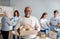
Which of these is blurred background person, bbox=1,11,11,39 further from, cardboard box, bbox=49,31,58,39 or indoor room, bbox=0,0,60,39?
cardboard box, bbox=49,31,58,39

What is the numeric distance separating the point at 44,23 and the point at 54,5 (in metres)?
2.29

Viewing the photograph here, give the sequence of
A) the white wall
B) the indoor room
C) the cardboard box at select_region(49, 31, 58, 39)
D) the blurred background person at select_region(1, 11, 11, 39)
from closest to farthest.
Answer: the indoor room
the cardboard box at select_region(49, 31, 58, 39)
the blurred background person at select_region(1, 11, 11, 39)
the white wall

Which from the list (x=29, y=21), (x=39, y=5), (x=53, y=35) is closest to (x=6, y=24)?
(x=53, y=35)

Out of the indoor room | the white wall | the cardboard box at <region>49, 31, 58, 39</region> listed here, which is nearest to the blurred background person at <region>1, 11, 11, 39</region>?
the indoor room

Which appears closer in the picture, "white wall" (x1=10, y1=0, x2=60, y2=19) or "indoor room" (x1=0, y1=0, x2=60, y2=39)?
"indoor room" (x1=0, y1=0, x2=60, y2=39)

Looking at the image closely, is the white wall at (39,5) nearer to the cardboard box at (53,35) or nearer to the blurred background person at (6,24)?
the blurred background person at (6,24)

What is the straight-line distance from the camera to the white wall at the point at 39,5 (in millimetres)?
6141

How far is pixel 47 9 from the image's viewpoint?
6.17m

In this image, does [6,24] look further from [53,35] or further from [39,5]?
[39,5]

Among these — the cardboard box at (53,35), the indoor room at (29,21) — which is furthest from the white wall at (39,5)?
the cardboard box at (53,35)

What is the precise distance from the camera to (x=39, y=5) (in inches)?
246

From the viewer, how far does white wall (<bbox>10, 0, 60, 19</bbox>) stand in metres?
6.14

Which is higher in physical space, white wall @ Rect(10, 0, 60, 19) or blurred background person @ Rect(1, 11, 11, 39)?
white wall @ Rect(10, 0, 60, 19)

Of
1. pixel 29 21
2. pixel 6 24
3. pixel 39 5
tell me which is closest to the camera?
pixel 29 21
